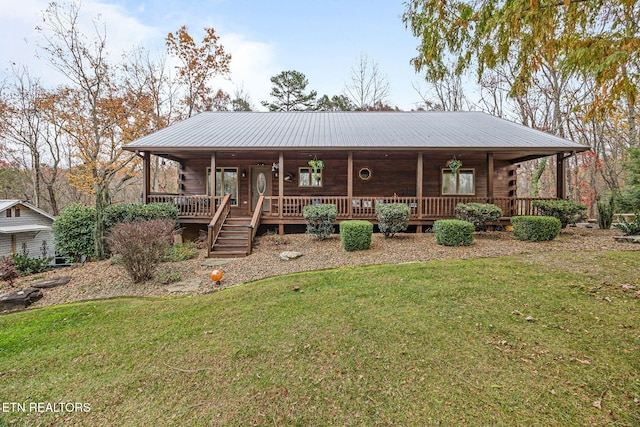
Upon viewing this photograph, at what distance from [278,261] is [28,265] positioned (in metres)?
8.63

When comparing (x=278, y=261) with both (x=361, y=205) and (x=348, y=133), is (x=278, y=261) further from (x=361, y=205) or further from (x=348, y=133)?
(x=348, y=133)

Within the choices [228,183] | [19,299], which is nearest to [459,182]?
[228,183]

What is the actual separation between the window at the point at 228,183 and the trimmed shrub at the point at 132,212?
302cm

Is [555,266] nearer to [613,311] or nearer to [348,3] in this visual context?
[613,311]

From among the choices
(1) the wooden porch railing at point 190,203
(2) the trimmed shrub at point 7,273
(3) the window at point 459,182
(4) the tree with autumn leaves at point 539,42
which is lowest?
(2) the trimmed shrub at point 7,273

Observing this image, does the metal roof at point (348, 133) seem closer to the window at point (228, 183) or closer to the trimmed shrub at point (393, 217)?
the window at point (228, 183)

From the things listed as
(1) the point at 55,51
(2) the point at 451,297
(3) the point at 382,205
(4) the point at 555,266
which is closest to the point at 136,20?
(1) the point at 55,51

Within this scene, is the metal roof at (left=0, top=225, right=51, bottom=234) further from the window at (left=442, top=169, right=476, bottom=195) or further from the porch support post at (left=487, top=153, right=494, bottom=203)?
the porch support post at (left=487, top=153, right=494, bottom=203)

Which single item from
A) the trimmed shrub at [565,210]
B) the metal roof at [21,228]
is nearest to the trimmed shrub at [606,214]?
the trimmed shrub at [565,210]

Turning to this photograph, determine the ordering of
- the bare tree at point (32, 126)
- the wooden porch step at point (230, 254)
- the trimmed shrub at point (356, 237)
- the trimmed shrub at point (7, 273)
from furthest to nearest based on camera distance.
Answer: the bare tree at point (32, 126) < the wooden porch step at point (230, 254) < the trimmed shrub at point (356, 237) < the trimmed shrub at point (7, 273)

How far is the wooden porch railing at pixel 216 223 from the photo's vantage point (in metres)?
8.41

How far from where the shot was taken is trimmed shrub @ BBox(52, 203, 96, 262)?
349 inches

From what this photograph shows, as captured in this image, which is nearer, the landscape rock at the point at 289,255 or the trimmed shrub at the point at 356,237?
the landscape rock at the point at 289,255

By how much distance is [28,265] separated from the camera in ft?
28.5
